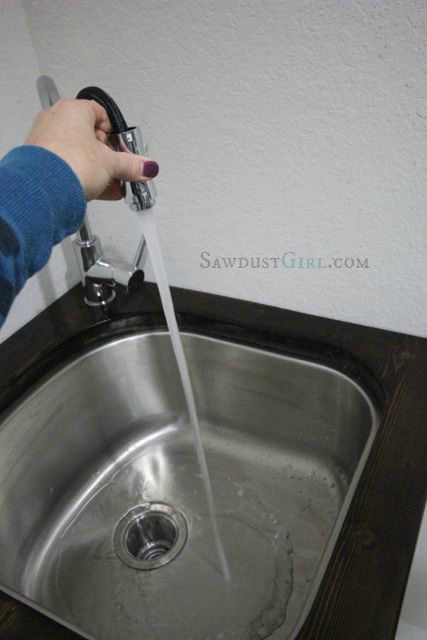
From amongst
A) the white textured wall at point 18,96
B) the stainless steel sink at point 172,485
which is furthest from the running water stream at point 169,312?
the white textured wall at point 18,96

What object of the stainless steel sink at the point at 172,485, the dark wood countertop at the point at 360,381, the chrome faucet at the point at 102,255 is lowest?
the stainless steel sink at the point at 172,485

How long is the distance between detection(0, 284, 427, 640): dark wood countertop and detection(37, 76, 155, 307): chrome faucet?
31 millimetres

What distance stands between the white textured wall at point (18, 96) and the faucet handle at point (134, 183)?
0.29 metres

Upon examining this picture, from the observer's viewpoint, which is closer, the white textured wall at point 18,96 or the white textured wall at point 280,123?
the white textured wall at point 280,123

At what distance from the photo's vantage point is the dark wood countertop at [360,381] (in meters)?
0.39

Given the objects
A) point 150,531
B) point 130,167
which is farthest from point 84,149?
point 150,531

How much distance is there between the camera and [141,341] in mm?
791

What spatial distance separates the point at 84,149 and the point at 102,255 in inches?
12.9

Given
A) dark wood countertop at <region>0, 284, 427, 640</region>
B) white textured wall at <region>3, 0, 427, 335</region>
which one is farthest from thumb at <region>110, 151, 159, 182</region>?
dark wood countertop at <region>0, 284, 427, 640</region>

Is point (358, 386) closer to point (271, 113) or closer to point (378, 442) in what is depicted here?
point (378, 442)

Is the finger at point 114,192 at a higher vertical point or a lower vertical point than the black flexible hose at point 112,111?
lower

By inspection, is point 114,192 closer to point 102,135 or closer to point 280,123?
point 102,135

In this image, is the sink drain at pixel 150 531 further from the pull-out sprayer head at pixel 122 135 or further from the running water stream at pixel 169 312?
the pull-out sprayer head at pixel 122 135

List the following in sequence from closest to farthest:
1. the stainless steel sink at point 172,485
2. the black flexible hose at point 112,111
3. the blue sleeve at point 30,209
A: the blue sleeve at point 30,209 → the black flexible hose at point 112,111 → the stainless steel sink at point 172,485
